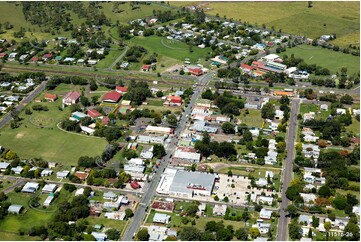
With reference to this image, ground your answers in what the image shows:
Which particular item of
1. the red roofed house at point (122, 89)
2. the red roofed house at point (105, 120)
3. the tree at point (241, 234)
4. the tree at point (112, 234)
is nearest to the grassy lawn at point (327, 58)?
the red roofed house at point (122, 89)

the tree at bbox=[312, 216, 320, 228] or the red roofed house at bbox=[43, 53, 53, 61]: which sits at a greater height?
the red roofed house at bbox=[43, 53, 53, 61]

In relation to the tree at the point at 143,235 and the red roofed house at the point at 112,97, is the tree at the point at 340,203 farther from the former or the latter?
the red roofed house at the point at 112,97

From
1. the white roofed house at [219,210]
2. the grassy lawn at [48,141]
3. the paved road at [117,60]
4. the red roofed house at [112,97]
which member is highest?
the red roofed house at [112,97]

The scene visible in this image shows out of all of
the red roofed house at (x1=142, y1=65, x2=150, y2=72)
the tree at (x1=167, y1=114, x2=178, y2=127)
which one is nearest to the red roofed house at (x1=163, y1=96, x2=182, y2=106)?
the tree at (x1=167, y1=114, x2=178, y2=127)

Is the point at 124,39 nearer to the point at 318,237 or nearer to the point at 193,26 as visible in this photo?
the point at 193,26

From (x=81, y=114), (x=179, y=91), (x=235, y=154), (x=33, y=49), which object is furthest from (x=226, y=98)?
(x=33, y=49)

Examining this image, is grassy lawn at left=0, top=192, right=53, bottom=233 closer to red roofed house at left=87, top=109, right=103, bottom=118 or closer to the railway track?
red roofed house at left=87, top=109, right=103, bottom=118
